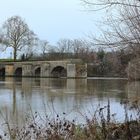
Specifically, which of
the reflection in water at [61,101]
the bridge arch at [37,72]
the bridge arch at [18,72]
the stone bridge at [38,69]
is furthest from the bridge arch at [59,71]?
the reflection in water at [61,101]

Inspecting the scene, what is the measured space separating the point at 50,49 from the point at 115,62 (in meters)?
88.0

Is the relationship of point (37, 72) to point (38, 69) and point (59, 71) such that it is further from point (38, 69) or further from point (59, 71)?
point (59, 71)

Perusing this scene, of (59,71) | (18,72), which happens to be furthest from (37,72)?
(59,71)

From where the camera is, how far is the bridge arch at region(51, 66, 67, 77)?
286 feet

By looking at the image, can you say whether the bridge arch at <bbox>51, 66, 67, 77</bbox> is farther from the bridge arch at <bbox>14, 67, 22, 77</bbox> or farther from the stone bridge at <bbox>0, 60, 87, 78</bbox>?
the bridge arch at <bbox>14, 67, 22, 77</bbox>

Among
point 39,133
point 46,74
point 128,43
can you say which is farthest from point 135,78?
point 46,74

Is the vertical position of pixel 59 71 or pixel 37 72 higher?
pixel 59 71

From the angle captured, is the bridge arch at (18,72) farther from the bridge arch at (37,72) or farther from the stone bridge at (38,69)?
the bridge arch at (37,72)

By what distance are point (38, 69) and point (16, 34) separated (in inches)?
324

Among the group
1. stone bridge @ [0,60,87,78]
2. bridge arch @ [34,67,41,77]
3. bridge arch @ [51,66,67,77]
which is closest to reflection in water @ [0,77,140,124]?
stone bridge @ [0,60,87,78]

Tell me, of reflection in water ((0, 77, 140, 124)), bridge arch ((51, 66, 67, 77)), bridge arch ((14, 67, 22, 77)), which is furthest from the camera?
bridge arch ((14, 67, 22, 77))

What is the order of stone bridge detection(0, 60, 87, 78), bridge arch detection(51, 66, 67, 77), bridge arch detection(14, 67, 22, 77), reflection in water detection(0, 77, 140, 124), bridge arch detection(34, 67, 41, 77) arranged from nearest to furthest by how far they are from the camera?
reflection in water detection(0, 77, 140, 124)
stone bridge detection(0, 60, 87, 78)
bridge arch detection(51, 66, 67, 77)
bridge arch detection(34, 67, 41, 77)
bridge arch detection(14, 67, 22, 77)

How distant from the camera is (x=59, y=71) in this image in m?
90.1

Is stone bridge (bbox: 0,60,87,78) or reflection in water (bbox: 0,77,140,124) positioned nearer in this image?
reflection in water (bbox: 0,77,140,124)
